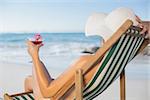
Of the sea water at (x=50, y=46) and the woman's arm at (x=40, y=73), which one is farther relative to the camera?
the sea water at (x=50, y=46)

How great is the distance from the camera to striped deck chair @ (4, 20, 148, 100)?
1.34 m

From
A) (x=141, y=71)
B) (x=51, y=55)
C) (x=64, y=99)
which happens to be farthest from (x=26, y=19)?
(x=64, y=99)

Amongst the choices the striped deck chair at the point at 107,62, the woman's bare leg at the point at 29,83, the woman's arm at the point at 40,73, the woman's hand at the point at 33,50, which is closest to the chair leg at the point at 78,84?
the striped deck chair at the point at 107,62

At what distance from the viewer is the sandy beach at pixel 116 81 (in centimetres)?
288

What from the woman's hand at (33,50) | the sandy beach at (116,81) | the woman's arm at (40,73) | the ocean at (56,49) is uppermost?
the woman's hand at (33,50)

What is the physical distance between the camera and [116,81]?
287cm

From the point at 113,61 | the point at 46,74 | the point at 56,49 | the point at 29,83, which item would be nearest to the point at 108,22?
the point at 113,61

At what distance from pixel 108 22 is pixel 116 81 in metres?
1.48

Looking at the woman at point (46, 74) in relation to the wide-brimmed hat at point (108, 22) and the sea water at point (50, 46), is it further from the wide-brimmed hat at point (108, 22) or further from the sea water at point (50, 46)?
the sea water at point (50, 46)

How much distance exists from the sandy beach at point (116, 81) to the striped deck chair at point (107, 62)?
4.48 feet

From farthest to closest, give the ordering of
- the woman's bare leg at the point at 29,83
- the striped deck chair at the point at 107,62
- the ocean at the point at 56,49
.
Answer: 1. the ocean at the point at 56,49
2. the woman's bare leg at the point at 29,83
3. the striped deck chair at the point at 107,62

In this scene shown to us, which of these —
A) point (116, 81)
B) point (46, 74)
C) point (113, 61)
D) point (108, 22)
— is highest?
point (108, 22)

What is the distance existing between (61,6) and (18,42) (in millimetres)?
541

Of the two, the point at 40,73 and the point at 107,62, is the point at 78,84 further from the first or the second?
the point at 40,73
